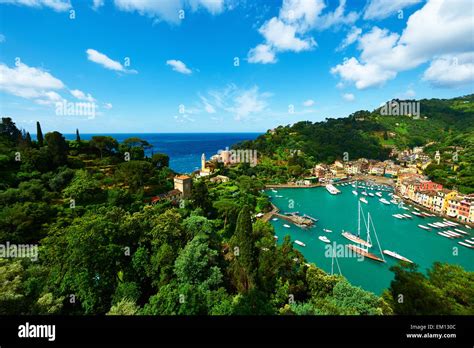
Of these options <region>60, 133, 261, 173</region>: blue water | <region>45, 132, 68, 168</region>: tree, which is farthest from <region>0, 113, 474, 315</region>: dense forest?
<region>60, 133, 261, 173</region>: blue water

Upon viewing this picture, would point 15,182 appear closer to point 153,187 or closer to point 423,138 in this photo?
point 153,187

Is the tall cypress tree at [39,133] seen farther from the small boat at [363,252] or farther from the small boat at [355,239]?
the small boat at [355,239]

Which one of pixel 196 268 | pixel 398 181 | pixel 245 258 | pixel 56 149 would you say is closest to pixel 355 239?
pixel 245 258

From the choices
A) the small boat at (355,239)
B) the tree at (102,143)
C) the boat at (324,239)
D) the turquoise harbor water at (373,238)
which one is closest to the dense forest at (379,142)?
the turquoise harbor water at (373,238)

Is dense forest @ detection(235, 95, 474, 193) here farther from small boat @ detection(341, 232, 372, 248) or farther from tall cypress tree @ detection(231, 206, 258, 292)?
tall cypress tree @ detection(231, 206, 258, 292)

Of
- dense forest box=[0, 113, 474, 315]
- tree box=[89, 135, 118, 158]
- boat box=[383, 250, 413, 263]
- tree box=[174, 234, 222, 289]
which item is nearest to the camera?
dense forest box=[0, 113, 474, 315]

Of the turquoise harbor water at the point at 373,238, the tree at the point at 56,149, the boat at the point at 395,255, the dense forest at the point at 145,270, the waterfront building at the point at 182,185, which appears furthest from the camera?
the waterfront building at the point at 182,185
